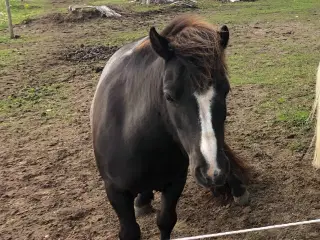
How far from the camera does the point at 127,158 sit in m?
2.64

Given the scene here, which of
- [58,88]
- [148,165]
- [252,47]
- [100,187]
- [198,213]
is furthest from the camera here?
[252,47]

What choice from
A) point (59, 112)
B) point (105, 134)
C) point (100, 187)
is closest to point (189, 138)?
point (105, 134)

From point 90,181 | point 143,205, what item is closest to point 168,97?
point 143,205

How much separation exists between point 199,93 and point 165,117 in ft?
1.13

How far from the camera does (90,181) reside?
4105 millimetres

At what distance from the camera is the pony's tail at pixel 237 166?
12.2ft

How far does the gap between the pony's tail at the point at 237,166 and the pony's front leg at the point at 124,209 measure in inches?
43.6

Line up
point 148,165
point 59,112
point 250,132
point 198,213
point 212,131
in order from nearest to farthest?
point 212,131 < point 148,165 < point 198,213 < point 250,132 < point 59,112

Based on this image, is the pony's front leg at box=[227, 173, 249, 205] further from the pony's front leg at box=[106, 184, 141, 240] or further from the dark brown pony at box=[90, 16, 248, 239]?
the pony's front leg at box=[106, 184, 141, 240]

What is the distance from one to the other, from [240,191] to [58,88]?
155 inches

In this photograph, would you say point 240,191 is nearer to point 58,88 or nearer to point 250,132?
point 250,132

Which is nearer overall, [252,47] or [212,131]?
[212,131]

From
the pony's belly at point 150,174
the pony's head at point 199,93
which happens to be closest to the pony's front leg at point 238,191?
the pony's belly at point 150,174

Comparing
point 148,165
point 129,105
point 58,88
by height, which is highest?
point 129,105
